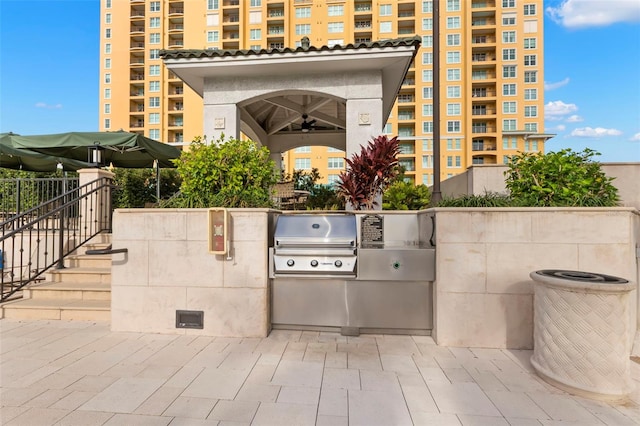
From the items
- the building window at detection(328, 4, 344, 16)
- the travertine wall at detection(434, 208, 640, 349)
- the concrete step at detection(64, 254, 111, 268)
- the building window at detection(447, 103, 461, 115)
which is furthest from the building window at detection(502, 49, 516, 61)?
the concrete step at detection(64, 254, 111, 268)

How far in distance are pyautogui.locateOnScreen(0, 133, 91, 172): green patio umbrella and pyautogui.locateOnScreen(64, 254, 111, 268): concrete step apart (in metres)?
2.49

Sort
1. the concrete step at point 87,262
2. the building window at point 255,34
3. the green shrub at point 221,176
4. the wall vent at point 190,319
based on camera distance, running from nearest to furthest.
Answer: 1. the wall vent at point 190,319
2. the green shrub at point 221,176
3. the concrete step at point 87,262
4. the building window at point 255,34

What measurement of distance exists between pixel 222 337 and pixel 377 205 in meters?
3.02

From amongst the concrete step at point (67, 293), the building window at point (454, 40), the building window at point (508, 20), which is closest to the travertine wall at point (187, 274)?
the concrete step at point (67, 293)

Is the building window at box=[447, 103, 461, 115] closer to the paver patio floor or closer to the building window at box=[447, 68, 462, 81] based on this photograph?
the building window at box=[447, 68, 462, 81]

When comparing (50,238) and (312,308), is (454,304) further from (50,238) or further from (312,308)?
(50,238)

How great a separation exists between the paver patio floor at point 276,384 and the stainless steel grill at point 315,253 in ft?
2.52

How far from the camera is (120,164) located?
8.42 m

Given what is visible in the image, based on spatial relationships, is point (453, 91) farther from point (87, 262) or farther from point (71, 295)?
point (71, 295)

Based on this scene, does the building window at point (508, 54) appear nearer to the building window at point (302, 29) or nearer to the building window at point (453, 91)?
the building window at point (453, 91)

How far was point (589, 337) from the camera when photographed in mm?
2332

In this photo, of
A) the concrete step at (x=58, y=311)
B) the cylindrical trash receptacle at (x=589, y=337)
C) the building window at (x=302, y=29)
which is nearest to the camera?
the cylindrical trash receptacle at (x=589, y=337)

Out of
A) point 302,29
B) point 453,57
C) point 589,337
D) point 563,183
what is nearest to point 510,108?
point 453,57

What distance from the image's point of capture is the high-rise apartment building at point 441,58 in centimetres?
4250
